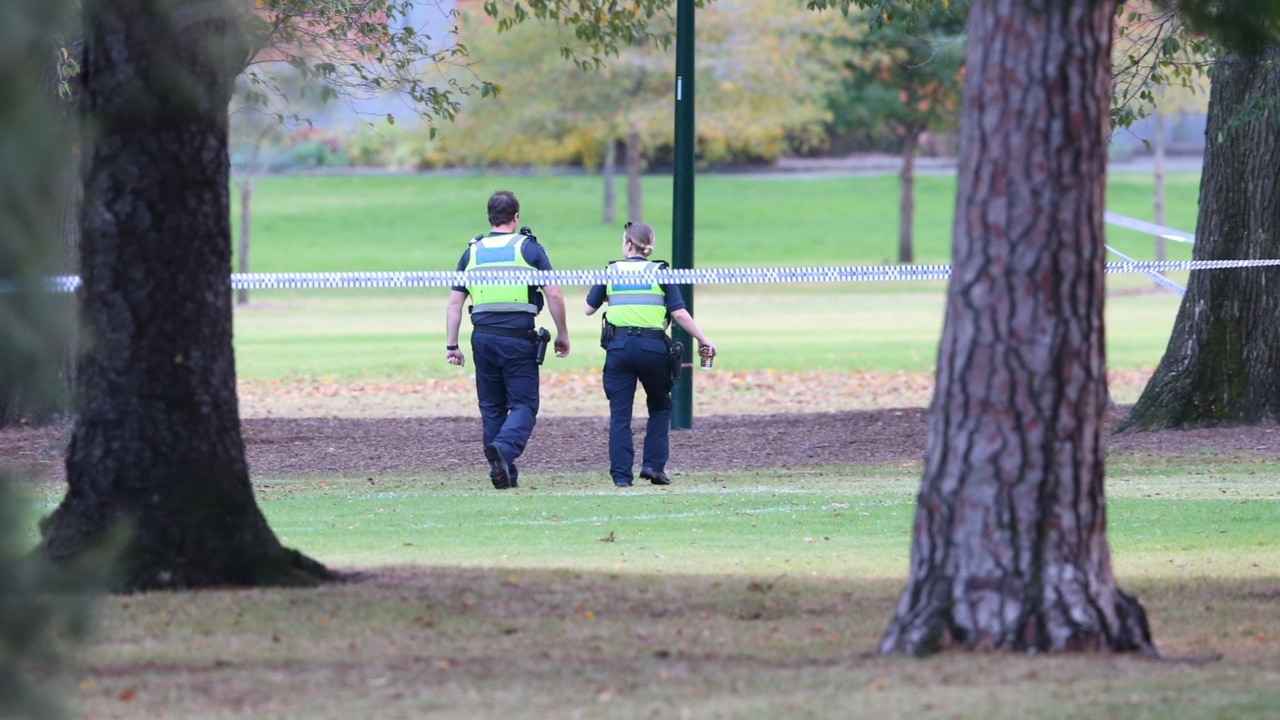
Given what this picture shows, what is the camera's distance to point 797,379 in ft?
76.1

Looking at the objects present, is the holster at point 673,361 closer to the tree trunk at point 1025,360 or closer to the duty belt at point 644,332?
the duty belt at point 644,332

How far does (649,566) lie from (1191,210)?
60164 millimetres

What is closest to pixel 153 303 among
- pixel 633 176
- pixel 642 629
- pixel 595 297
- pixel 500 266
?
pixel 642 629

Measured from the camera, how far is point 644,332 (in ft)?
38.4

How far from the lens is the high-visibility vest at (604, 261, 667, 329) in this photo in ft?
38.1

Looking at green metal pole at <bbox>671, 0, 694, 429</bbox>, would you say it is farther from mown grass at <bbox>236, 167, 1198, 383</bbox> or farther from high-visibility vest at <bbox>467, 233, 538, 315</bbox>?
mown grass at <bbox>236, 167, 1198, 383</bbox>

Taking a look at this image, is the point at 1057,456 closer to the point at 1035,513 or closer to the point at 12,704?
the point at 1035,513

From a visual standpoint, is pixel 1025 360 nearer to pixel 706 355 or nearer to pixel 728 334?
pixel 706 355

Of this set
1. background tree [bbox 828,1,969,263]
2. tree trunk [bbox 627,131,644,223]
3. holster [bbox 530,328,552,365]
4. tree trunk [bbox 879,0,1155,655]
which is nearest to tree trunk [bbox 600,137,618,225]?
tree trunk [bbox 627,131,644,223]

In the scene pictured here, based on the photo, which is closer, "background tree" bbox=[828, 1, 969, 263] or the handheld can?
the handheld can

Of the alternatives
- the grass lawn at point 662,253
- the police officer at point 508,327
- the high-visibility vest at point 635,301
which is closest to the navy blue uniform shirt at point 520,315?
the police officer at point 508,327

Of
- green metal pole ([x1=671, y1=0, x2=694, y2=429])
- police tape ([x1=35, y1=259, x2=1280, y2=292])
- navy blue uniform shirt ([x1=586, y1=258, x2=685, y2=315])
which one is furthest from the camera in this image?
green metal pole ([x1=671, y1=0, x2=694, y2=429])

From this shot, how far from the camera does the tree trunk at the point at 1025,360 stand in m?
5.77

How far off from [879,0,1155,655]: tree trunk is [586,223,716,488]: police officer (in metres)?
5.76
